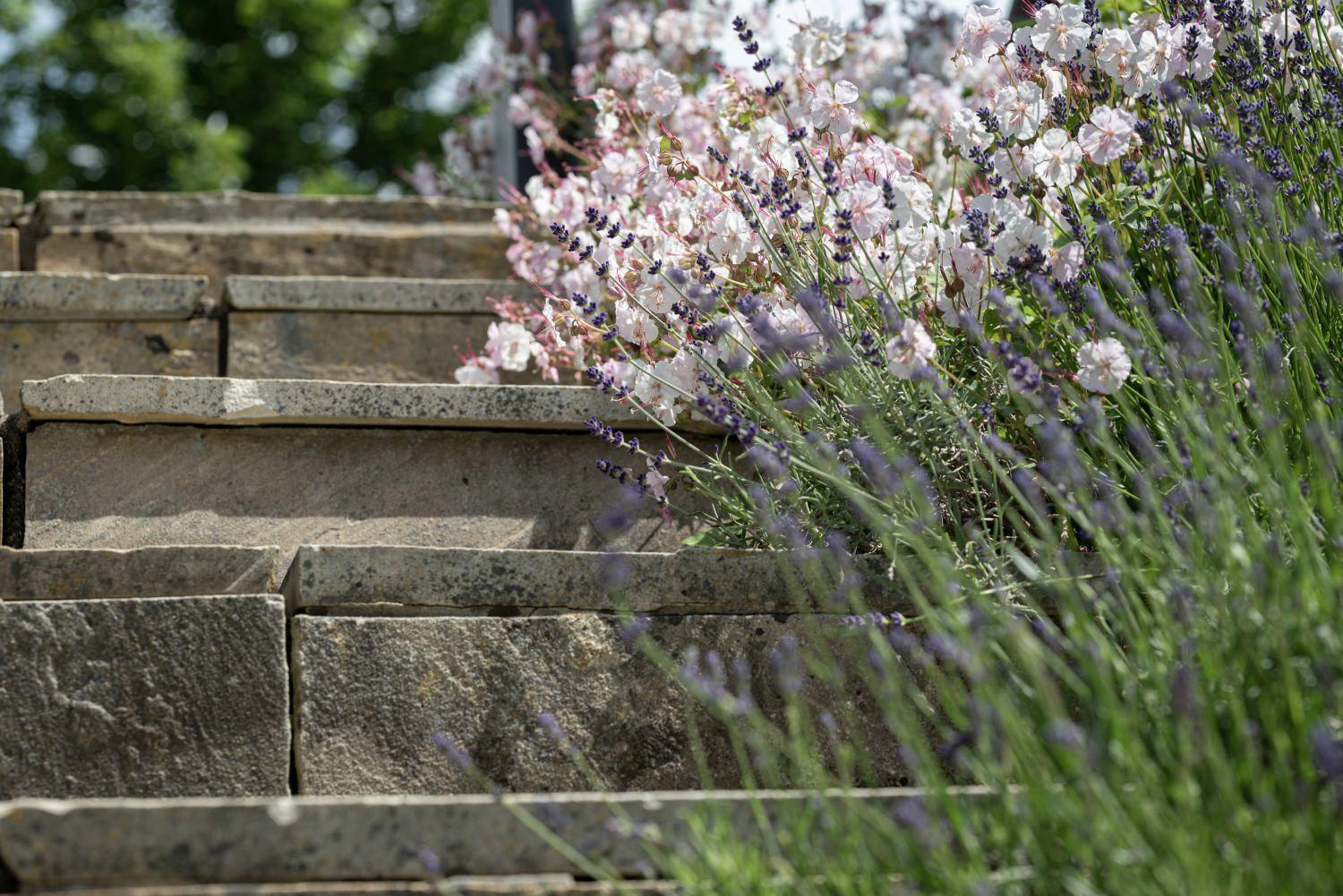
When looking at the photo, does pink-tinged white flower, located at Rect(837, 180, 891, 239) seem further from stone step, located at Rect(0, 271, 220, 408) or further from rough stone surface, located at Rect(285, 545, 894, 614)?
stone step, located at Rect(0, 271, 220, 408)

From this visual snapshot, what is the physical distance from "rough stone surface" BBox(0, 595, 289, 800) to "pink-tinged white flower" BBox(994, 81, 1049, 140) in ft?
4.44

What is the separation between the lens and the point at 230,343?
2846 millimetres

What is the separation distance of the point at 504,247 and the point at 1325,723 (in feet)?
8.83

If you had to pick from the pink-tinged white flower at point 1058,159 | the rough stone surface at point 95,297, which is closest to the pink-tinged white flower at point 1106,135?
the pink-tinged white flower at point 1058,159

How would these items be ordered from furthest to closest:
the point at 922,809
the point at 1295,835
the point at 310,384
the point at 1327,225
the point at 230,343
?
the point at 230,343 < the point at 310,384 < the point at 1327,225 < the point at 922,809 < the point at 1295,835

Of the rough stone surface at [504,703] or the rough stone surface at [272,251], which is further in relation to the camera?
the rough stone surface at [272,251]

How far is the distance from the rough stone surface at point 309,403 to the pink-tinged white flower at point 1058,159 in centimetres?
79

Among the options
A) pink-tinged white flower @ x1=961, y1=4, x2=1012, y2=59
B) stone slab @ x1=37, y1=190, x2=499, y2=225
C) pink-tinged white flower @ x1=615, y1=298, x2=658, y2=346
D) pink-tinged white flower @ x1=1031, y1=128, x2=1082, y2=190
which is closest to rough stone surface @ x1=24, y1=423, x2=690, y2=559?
pink-tinged white flower @ x1=615, y1=298, x2=658, y2=346

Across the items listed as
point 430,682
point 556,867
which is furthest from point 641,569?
point 556,867

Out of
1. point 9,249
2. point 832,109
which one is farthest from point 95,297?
point 832,109

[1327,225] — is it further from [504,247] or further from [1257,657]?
[504,247]

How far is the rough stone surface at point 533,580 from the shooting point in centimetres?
185

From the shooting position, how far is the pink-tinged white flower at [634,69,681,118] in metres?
2.55

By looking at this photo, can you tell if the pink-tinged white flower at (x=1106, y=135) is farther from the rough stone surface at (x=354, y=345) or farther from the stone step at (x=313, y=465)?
the rough stone surface at (x=354, y=345)
